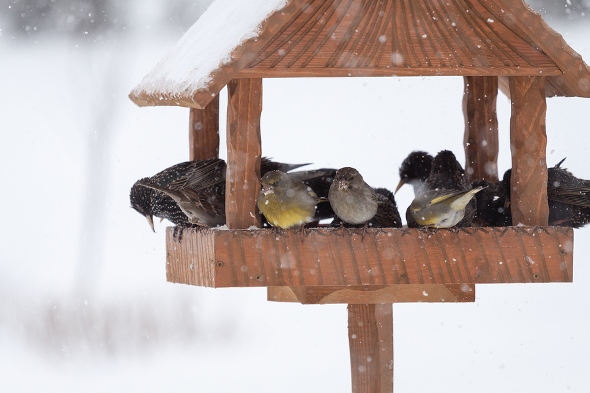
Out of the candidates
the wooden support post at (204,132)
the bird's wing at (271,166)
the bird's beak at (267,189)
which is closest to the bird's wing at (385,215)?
the bird's wing at (271,166)

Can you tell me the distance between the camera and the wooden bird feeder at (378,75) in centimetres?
411

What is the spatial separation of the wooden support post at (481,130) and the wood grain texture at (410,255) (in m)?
1.22

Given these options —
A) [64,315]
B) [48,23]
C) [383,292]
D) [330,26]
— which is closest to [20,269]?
[64,315]

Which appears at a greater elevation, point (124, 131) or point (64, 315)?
point (124, 131)

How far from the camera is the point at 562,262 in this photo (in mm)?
4293

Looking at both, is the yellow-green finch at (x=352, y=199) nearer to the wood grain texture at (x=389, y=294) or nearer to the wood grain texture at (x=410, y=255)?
the wood grain texture at (x=410, y=255)

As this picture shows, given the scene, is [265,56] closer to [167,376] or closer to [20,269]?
[167,376]

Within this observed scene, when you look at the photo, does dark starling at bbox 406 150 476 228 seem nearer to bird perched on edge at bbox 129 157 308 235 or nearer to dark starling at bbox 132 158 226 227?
bird perched on edge at bbox 129 157 308 235

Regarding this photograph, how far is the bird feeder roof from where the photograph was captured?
13.4ft

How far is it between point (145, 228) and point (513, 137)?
505 cm

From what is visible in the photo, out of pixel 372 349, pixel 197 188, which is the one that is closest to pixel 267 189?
pixel 197 188

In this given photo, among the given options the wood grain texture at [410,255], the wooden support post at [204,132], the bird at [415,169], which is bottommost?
the wood grain texture at [410,255]

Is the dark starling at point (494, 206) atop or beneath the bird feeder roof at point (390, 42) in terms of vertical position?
beneath

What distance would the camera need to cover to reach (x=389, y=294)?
4.82 metres
